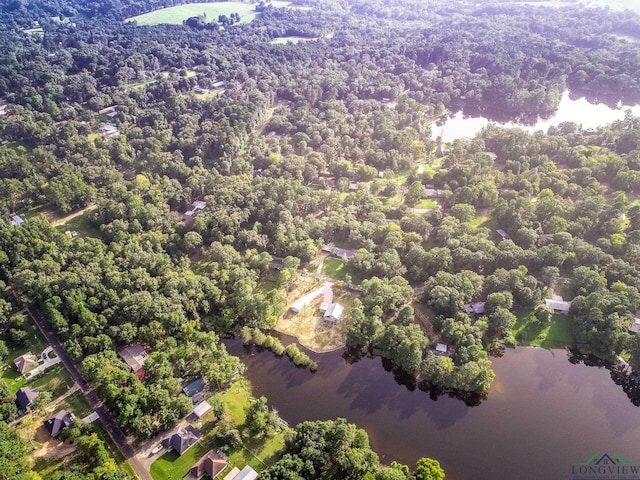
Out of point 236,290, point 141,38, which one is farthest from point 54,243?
point 141,38

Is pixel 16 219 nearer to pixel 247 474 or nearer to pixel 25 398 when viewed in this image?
pixel 25 398

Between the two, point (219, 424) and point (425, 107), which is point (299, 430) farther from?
point (425, 107)

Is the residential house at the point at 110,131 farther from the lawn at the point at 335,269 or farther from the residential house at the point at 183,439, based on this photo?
the residential house at the point at 183,439

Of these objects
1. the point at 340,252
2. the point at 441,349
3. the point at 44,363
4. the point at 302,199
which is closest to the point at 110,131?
the point at 302,199

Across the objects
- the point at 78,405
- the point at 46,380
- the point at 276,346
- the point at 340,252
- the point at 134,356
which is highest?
the point at 340,252

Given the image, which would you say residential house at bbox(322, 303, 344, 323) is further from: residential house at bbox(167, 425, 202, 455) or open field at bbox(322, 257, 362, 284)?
residential house at bbox(167, 425, 202, 455)

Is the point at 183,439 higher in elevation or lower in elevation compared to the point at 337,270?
lower

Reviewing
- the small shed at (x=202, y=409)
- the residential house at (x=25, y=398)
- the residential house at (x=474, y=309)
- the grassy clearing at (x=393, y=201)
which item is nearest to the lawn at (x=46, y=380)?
the residential house at (x=25, y=398)
